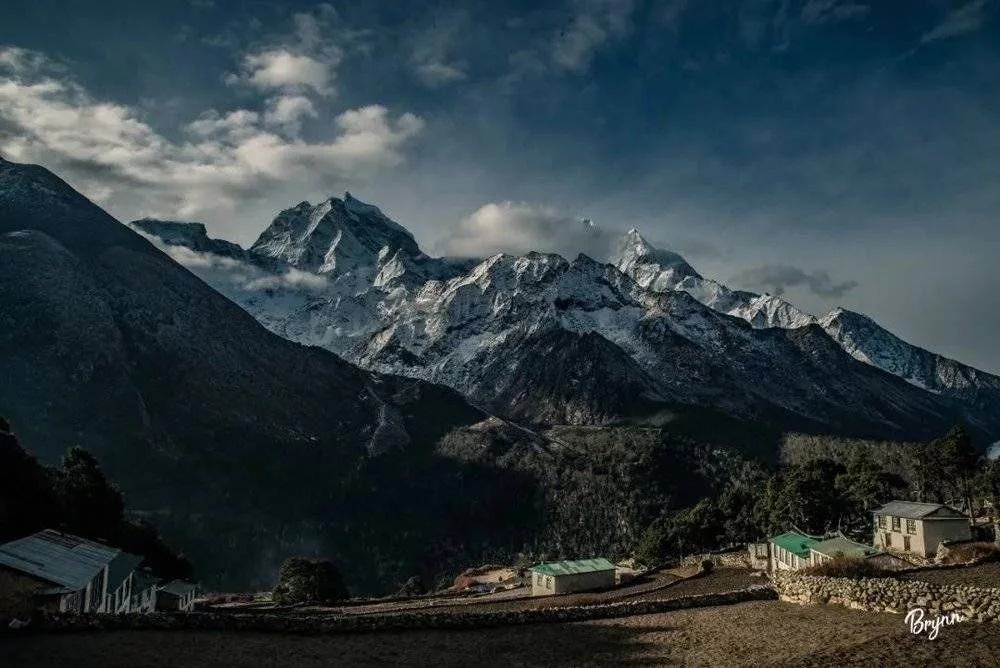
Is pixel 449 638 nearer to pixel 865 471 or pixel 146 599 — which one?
pixel 146 599

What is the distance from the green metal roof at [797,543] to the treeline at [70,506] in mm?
69118

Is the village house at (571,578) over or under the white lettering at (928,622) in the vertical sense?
under

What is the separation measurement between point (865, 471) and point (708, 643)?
72672mm

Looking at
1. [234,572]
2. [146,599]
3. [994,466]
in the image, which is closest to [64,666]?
[146,599]

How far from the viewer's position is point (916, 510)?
228 feet

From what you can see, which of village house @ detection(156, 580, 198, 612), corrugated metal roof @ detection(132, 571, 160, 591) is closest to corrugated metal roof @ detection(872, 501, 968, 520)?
corrugated metal roof @ detection(132, 571, 160, 591)

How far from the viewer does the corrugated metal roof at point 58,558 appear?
125 feet

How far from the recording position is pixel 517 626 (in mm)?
41062

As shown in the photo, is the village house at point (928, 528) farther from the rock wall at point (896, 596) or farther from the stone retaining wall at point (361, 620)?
the rock wall at point (896, 596)

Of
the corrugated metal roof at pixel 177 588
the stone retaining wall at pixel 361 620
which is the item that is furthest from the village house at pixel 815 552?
the corrugated metal roof at pixel 177 588

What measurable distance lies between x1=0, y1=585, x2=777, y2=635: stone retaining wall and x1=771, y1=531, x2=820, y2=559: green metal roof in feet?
79.6

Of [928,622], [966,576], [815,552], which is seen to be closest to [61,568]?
[928,622]

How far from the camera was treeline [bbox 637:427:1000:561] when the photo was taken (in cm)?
9162

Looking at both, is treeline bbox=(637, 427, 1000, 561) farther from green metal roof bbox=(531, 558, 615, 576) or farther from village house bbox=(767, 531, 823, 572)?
green metal roof bbox=(531, 558, 615, 576)
